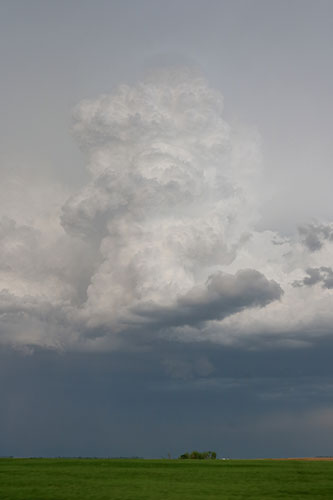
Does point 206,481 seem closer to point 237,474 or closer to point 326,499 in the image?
point 237,474

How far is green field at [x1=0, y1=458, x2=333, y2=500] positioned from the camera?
27359mm

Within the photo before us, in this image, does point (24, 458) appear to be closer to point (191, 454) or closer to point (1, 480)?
point (1, 480)

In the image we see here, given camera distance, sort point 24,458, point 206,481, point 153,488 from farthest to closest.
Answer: point 24,458, point 206,481, point 153,488

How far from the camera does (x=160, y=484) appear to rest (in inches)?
1272

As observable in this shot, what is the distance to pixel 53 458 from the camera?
55875 millimetres

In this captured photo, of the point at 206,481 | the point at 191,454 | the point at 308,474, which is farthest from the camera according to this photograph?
the point at 191,454

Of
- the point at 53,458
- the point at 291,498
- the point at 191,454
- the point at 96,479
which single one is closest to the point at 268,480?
the point at 291,498

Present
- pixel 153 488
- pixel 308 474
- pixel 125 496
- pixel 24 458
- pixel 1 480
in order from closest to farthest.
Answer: pixel 125 496 → pixel 153 488 → pixel 1 480 → pixel 308 474 → pixel 24 458

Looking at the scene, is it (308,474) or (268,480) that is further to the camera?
(308,474)

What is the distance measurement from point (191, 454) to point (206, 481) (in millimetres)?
45200

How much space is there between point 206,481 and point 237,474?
5.57 m

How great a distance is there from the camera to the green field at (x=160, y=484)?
2736 cm


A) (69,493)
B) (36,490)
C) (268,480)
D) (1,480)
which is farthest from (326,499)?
(1,480)

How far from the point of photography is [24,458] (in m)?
54.5
